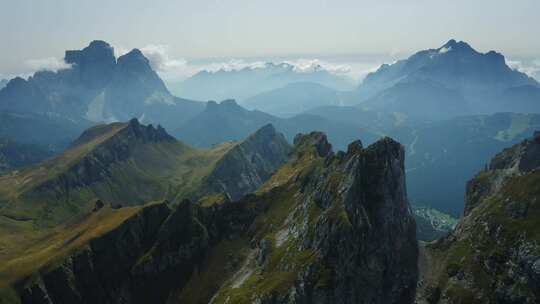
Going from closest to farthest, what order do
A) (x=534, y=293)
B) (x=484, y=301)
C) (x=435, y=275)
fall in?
(x=534, y=293) → (x=484, y=301) → (x=435, y=275)

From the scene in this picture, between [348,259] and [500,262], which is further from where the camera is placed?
[500,262]

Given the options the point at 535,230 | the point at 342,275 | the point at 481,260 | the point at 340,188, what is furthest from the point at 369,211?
the point at 535,230

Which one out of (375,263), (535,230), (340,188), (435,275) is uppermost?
(340,188)

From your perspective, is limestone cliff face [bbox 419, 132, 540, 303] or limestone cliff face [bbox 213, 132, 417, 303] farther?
limestone cliff face [bbox 213, 132, 417, 303]

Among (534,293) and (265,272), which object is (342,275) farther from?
(534,293)

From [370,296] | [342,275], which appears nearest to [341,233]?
[342,275]

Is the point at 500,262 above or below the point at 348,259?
below

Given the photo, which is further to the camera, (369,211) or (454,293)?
(369,211)

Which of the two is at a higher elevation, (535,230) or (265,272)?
(535,230)

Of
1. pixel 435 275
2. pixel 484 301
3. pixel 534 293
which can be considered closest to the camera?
pixel 534 293

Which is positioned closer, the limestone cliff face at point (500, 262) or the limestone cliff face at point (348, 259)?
the limestone cliff face at point (500, 262)
